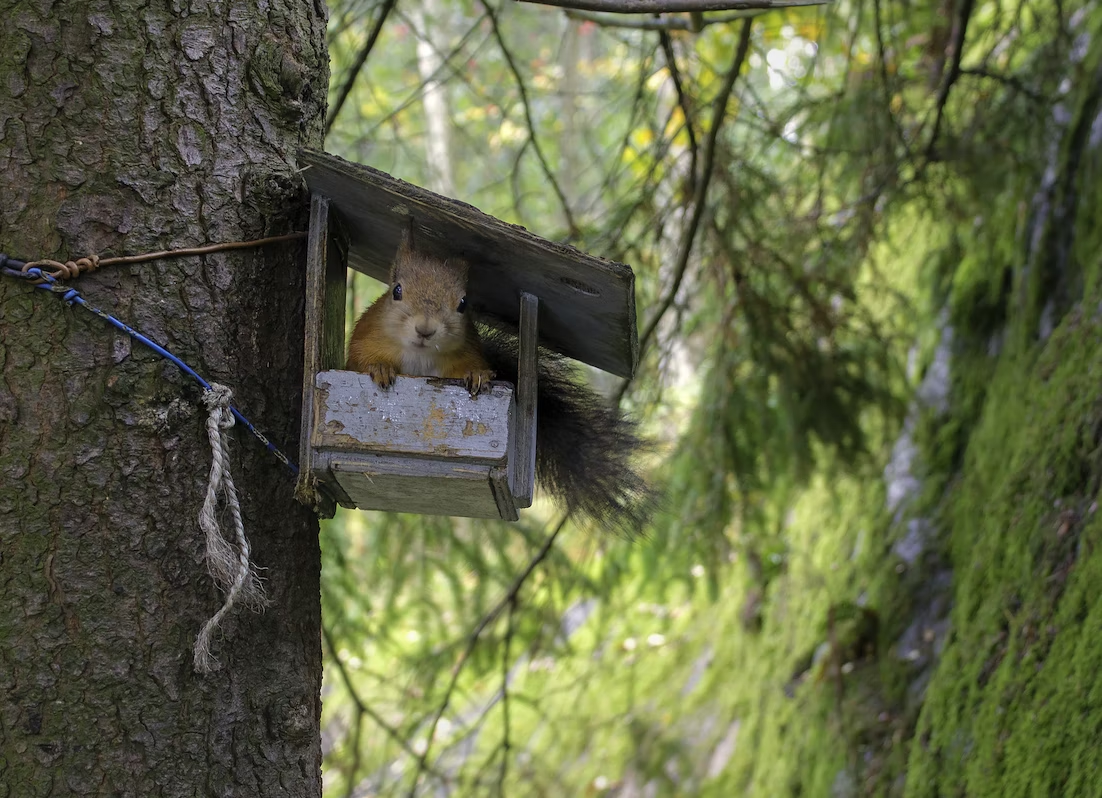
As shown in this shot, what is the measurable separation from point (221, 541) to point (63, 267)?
51 cm

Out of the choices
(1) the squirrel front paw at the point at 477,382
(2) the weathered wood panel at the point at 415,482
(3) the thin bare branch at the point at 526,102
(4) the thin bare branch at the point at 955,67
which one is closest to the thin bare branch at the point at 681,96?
(3) the thin bare branch at the point at 526,102

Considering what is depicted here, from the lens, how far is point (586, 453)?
225cm

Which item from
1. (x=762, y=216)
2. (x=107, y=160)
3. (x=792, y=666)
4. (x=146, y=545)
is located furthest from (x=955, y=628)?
(x=107, y=160)

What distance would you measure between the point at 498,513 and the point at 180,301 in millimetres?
700

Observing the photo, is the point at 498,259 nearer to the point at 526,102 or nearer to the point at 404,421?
the point at 404,421

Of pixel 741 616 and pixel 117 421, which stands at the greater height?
pixel 117 421

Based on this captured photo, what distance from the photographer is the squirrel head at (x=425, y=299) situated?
214 centimetres

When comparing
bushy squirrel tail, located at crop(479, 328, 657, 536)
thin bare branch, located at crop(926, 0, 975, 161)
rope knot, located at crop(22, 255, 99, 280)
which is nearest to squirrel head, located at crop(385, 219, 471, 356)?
bushy squirrel tail, located at crop(479, 328, 657, 536)

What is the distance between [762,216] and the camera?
3.87 metres

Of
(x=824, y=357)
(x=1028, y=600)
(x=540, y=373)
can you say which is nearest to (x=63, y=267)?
(x=540, y=373)

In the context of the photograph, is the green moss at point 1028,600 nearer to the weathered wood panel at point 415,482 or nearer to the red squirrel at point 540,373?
the red squirrel at point 540,373

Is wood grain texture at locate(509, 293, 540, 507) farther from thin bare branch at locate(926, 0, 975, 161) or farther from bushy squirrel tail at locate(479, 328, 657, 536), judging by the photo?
thin bare branch at locate(926, 0, 975, 161)

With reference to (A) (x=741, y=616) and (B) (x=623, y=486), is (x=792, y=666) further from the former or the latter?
(B) (x=623, y=486)

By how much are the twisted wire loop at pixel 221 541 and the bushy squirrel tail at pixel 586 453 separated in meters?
0.68
